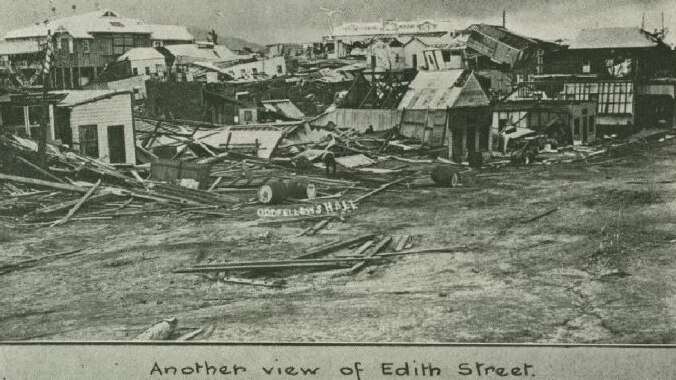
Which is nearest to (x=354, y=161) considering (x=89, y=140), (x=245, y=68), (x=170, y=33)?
(x=170, y=33)

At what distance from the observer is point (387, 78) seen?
458 inches

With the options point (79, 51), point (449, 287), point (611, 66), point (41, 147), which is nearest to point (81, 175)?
point (41, 147)

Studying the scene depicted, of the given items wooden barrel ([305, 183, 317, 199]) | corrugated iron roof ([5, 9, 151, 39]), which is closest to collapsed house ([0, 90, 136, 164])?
corrugated iron roof ([5, 9, 151, 39])

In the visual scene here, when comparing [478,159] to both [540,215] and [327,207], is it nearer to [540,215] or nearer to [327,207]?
[540,215]

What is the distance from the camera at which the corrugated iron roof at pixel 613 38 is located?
17.1 feet

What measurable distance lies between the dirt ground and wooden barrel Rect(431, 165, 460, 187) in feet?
0.78

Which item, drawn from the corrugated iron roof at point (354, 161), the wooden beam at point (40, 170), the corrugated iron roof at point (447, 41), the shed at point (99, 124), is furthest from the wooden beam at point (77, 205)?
the corrugated iron roof at point (447, 41)

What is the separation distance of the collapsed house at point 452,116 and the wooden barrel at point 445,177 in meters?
0.74

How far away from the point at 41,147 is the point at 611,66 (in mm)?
6795

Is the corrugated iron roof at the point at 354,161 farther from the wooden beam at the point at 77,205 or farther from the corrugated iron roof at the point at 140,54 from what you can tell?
the wooden beam at the point at 77,205

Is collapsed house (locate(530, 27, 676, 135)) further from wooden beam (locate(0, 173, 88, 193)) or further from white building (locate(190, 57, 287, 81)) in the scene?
wooden beam (locate(0, 173, 88, 193))

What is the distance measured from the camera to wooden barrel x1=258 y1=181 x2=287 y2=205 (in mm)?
6594

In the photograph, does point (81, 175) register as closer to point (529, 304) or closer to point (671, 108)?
point (529, 304)

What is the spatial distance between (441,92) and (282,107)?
454 centimetres
